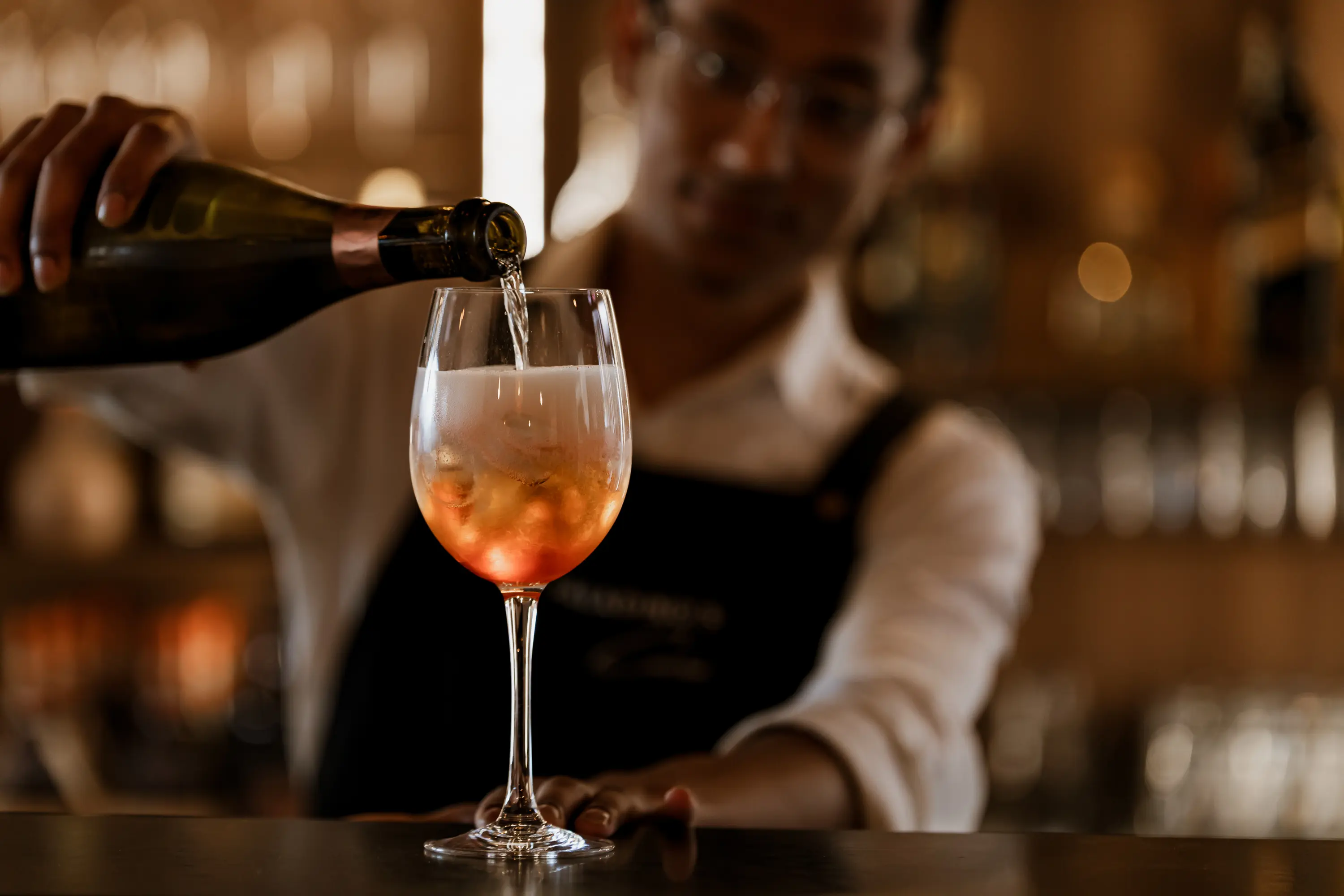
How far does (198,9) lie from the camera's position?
2.93m

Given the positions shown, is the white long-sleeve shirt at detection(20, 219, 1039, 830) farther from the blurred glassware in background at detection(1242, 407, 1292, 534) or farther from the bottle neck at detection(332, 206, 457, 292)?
the blurred glassware in background at detection(1242, 407, 1292, 534)

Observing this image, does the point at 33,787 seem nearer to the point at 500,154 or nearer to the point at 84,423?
the point at 84,423

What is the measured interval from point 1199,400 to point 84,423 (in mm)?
2059

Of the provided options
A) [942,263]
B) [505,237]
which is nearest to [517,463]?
[505,237]

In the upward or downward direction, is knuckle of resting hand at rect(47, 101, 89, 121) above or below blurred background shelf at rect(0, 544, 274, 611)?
above

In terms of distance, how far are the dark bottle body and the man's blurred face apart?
2.09ft

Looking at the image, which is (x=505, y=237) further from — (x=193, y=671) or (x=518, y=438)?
(x=193, y=671)

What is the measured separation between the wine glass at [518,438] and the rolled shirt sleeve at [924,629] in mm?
390

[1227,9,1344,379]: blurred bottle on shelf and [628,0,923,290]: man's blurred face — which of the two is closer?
[628,0,923,290]: man's blurred face

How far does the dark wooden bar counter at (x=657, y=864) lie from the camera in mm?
593

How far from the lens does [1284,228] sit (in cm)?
266

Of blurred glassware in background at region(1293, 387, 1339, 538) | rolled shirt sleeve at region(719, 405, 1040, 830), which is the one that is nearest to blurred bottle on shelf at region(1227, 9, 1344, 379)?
blurred glassware in background at region(1293, 387, 1339, 538)

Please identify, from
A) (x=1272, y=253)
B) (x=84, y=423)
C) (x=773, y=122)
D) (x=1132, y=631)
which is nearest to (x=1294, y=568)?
(x=1132, y=631)

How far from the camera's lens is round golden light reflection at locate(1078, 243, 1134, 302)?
108 inches
